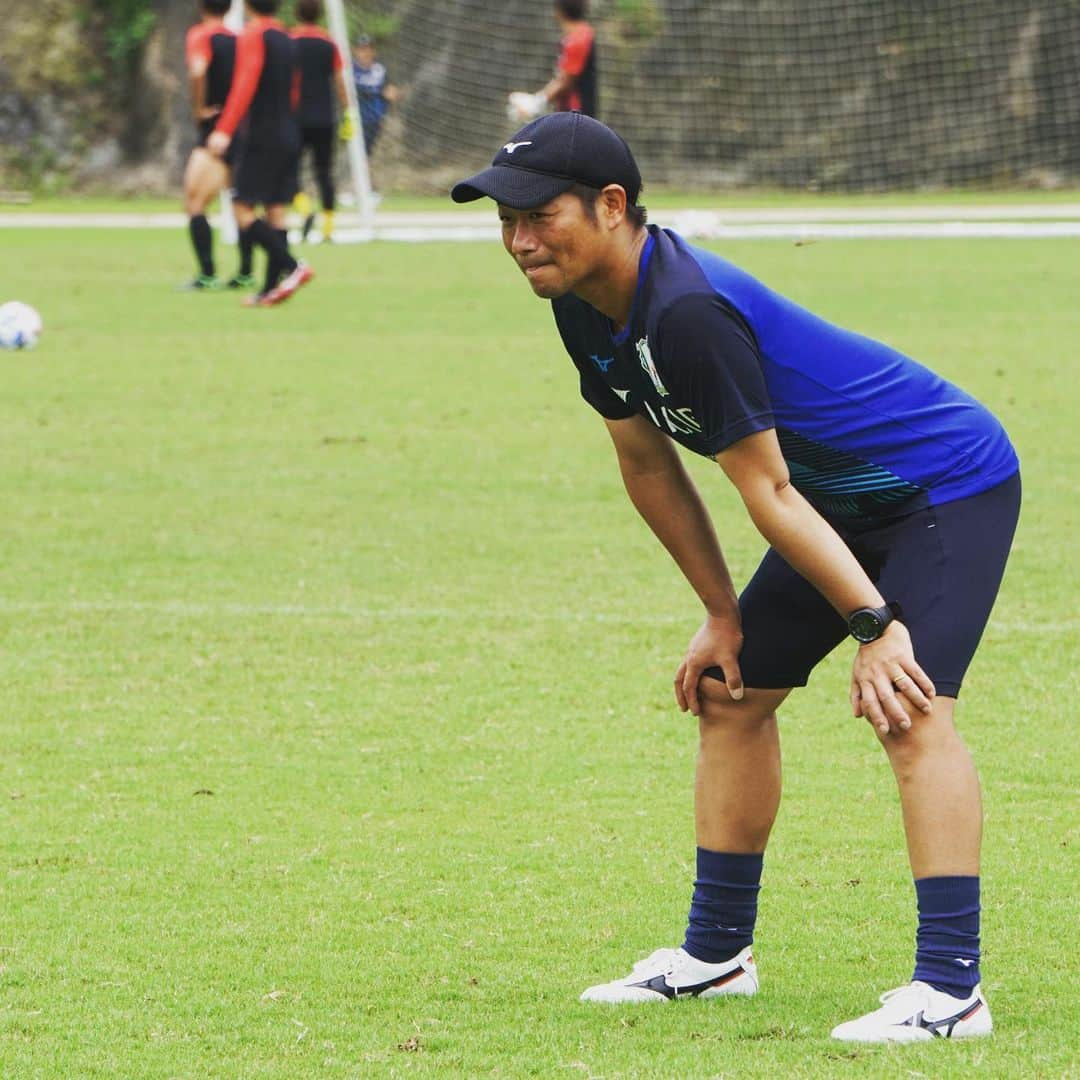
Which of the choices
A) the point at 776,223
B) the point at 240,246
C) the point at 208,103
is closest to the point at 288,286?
the point at 240,246

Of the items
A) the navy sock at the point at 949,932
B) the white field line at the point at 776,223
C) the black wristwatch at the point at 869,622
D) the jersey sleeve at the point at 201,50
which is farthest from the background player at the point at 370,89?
the navy sock at the point at 949,932

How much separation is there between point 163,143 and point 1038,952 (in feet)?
115

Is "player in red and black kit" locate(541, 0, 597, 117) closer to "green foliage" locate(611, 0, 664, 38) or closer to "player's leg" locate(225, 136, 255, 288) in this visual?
"player's leg" locate(225, 136, 255, 288)

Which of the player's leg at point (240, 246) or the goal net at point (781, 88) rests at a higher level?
the player's leg at point (240, 246)

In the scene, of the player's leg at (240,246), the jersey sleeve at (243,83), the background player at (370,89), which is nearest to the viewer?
the jersey sleeve at (243,83)

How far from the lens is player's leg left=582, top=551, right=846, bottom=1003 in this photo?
165 inches

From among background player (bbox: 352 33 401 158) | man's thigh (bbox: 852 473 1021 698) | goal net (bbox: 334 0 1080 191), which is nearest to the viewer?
man's thigh (bbox: 852 473 1021 698)

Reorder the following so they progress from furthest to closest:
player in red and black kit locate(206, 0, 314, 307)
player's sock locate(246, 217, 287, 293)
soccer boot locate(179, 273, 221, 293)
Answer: soccer boot locate(179, 273, 221, 293)
player in red and black kit locate(206, 0, 314, 307)
player's sock locate(246, 217, 287, 293)

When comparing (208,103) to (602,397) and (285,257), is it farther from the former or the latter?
(602,397)

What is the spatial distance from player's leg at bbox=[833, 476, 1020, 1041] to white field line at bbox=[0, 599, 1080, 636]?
368 centimetres

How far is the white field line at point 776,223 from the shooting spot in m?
22.8

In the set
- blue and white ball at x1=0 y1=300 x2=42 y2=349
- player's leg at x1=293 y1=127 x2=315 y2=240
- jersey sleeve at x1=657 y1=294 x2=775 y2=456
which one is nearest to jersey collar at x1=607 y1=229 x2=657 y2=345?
jersey sleeve at x1=657 y1=294 x2=775 y2=456

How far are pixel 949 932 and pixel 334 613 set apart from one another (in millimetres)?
4263

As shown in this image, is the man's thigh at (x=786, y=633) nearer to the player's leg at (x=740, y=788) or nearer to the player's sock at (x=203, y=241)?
the player's leg at (x=740, y=788)
